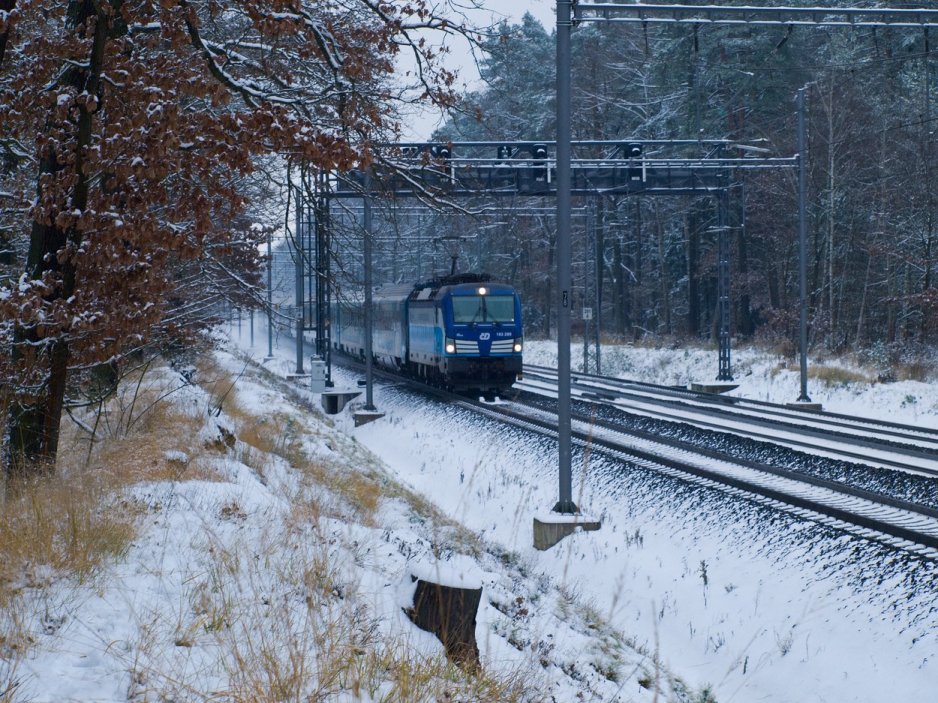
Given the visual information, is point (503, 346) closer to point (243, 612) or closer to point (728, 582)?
point (728, 582)

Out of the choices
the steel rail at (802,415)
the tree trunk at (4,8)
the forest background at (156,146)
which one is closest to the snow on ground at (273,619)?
the forest background at (156,146)

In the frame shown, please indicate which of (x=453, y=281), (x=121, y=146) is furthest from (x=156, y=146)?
(x=453, y=281)

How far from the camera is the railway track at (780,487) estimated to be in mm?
9273

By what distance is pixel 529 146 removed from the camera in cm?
2373

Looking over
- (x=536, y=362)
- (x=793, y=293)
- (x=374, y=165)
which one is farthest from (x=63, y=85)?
(x=793, y=293)

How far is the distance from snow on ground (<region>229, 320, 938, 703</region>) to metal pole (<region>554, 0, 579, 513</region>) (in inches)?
31.5

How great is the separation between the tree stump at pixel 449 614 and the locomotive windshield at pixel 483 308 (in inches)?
801

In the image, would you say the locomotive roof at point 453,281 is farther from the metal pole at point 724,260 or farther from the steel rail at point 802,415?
the metal pole at point 724,260

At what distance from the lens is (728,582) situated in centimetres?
912

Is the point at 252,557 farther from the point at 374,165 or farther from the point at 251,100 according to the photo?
the point at 374,165

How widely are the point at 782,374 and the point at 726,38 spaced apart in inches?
777

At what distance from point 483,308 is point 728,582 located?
56.1 feet

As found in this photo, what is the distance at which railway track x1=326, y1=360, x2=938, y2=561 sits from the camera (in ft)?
30.4

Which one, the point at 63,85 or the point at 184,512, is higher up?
the point at 63,85
